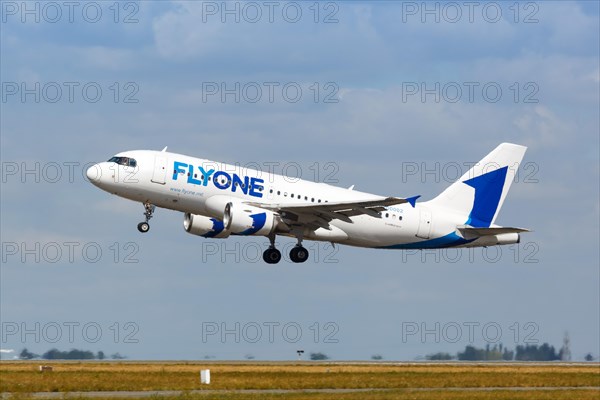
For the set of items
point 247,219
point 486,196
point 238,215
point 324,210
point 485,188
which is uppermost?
point 485,188

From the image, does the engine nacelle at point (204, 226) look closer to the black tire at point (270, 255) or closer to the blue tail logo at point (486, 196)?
the black tire at point (270, 255)

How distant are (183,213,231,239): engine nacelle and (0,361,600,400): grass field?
782 cm

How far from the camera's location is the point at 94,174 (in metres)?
57.2

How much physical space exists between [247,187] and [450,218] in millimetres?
13275

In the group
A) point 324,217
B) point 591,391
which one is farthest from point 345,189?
point 591,391

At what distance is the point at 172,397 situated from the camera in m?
36.1

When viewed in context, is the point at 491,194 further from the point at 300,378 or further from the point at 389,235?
the point at 300,378

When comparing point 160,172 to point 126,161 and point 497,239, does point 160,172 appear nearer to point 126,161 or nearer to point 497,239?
point 126,161

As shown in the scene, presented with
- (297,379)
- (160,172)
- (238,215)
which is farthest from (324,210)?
(297,379)

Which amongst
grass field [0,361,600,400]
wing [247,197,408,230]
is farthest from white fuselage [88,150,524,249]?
→ grass field [0,361,600,400]

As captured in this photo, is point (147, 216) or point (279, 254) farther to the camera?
point (279, 254)

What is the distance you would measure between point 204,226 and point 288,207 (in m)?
6.87

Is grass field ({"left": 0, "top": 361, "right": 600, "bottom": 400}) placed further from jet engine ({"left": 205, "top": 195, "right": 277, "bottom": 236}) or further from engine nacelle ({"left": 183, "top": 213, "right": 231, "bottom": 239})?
engine nacelle ({"left": 183, "top": 213, "right": 231, "bottom": 239})

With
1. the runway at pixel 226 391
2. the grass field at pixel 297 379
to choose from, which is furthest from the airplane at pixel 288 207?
the runway at pixel 226 391
